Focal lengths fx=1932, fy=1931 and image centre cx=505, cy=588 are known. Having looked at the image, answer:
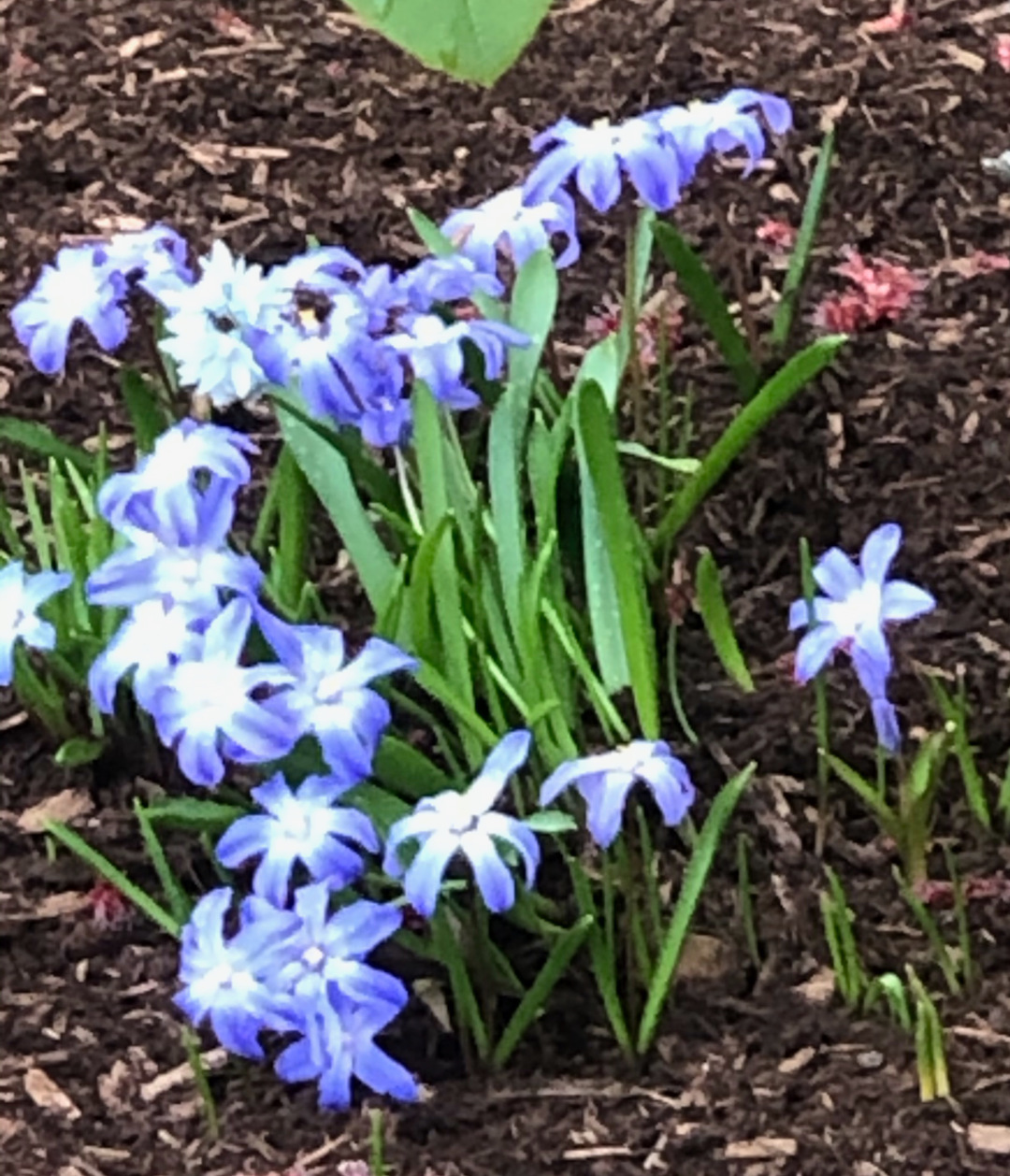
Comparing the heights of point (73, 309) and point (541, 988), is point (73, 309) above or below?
above

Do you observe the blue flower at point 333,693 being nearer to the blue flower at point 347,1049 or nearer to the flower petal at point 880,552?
the blue flower at point 347,1049

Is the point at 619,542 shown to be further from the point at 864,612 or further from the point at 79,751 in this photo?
the point at 79,751

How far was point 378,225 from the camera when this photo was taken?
1884 mm

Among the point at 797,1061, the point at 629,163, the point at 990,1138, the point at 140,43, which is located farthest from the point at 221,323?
the point at 140,43

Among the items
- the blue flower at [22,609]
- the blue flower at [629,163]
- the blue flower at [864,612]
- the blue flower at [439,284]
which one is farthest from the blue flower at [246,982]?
the blue flower at [629,163]

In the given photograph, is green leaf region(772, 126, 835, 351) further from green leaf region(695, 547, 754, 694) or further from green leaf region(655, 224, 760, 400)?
green leaf region(695, 547, 754, 694)

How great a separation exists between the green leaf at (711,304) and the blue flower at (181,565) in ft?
1.47

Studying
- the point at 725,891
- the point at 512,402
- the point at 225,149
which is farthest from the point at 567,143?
the point at 225,149

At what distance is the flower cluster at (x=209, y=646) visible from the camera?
3.53 ft

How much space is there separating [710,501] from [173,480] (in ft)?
1.79

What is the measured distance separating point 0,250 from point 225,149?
25 centimetres

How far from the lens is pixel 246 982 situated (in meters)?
1.08

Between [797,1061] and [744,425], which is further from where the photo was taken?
[744,425]

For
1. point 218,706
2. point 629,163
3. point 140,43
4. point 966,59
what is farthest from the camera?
point 140,43
